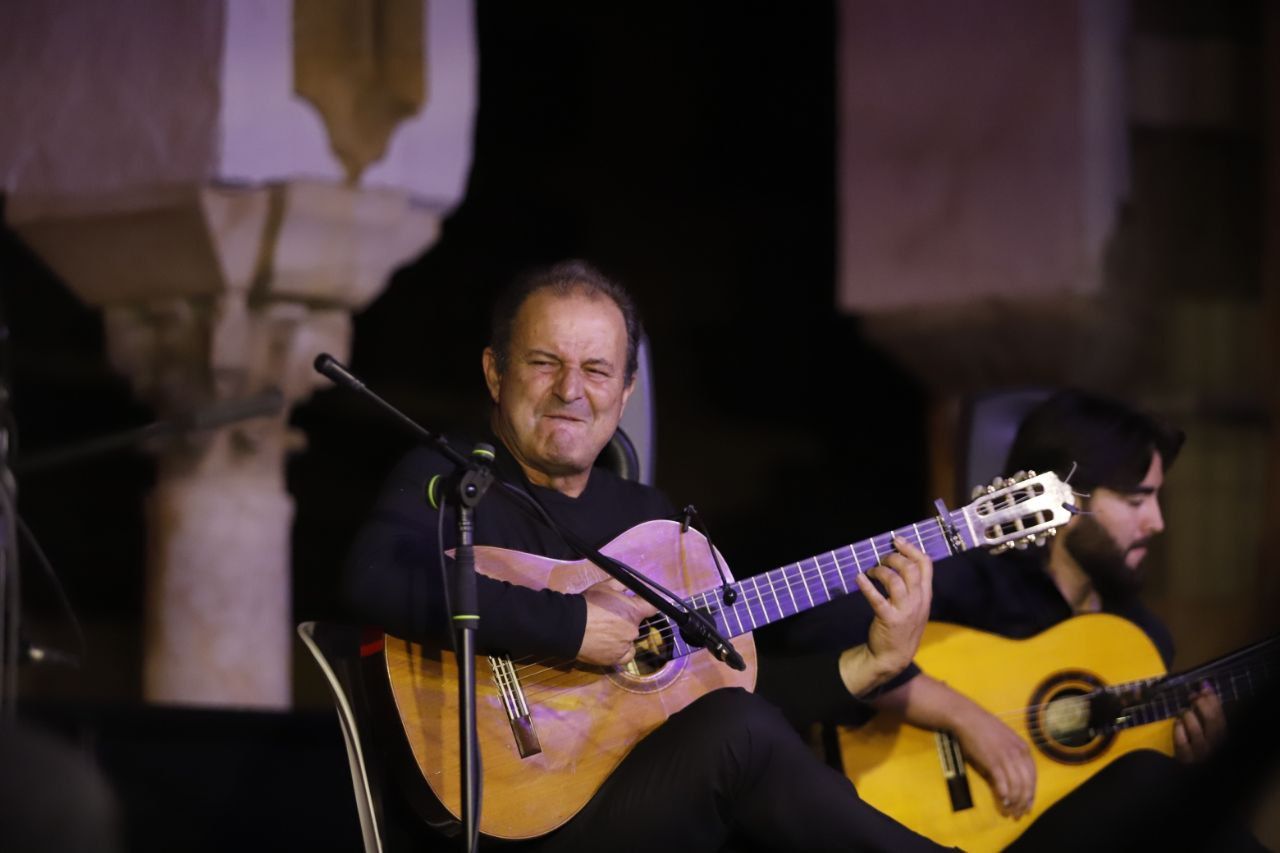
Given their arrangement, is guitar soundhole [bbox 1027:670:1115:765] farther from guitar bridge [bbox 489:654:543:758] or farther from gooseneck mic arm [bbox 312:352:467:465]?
gooseneck mic arm [bbox 312:352:467:465]

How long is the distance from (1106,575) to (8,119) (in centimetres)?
337

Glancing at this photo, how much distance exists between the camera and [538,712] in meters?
2.22

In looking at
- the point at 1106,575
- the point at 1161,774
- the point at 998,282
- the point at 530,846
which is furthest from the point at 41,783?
the point at 998,282

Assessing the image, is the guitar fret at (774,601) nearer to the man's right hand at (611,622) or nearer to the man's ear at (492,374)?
the man's right hand at (611,622)

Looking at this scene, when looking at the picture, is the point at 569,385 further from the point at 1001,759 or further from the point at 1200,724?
the point at 1200,724

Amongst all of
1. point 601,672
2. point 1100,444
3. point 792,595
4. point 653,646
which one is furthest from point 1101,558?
point 601,672

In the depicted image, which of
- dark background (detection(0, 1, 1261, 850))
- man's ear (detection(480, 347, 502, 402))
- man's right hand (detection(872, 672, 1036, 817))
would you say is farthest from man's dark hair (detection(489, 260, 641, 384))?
dark background (detection(0, 1, 1261, 850))

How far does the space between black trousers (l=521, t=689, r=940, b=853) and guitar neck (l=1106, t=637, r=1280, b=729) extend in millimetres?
740

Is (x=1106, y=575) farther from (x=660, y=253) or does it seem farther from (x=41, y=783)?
(x=660, y=253)

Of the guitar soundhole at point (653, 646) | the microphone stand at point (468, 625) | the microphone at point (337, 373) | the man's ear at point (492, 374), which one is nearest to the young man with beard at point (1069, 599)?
the guitar soundhole at point (653, 646)

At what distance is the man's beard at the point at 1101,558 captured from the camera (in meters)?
2.90

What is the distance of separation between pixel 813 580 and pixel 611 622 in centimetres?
41

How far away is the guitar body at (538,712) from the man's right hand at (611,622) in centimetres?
4

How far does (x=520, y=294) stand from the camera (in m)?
2.55
